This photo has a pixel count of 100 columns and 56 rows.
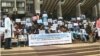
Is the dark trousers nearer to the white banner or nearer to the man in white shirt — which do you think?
the man in white shirt

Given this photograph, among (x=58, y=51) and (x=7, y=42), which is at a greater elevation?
(x=7, y=42)

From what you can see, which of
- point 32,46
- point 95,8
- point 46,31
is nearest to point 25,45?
point 32,46

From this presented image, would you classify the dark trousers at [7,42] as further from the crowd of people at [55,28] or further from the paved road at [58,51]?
the crowd of people at [55,28]

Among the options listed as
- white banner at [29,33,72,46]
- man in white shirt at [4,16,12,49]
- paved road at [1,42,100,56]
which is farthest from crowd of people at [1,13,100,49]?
paved road at [1,42,100,56]

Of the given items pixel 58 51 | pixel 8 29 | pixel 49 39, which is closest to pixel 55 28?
pixel 49 39

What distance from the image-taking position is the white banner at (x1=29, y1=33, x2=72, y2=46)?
14.1 meters

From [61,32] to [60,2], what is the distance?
640 inches

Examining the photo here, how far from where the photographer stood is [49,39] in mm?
14469

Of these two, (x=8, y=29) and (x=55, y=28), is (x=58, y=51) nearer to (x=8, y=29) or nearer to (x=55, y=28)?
(x=8, y=29)

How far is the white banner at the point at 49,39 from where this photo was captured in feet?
46.3

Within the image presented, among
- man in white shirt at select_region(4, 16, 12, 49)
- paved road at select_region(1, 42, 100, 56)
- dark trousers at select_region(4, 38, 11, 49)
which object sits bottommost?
paved road at select_region(1, 42, 100, 56)

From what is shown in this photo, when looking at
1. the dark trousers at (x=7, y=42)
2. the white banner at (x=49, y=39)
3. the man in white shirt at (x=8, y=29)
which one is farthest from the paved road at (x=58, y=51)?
the white banner at (x=49, y=39)

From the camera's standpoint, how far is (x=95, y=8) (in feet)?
108

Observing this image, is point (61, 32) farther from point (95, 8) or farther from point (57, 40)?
point (95, 8)
